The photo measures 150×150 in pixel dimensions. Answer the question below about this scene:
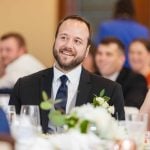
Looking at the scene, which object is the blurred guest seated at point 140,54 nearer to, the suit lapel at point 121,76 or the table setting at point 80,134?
the suit lapel at point 121,76

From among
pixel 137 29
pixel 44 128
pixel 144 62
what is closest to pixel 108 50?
pixel 144 62

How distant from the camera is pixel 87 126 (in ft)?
7.90

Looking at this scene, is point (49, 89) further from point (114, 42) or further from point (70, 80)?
point (114, 42)

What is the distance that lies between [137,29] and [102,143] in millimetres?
4263

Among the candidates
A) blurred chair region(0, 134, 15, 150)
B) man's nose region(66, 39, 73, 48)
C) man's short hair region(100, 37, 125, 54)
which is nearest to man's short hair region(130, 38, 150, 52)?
man's short hair region(100, 37, 125, 54)

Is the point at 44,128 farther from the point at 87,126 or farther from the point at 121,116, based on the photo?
the point at 87,126

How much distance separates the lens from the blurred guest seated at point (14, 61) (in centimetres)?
532

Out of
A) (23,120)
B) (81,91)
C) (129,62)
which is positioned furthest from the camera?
(129,62)

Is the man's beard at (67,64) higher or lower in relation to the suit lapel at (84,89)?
higher

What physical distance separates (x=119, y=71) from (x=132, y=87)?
0.40m

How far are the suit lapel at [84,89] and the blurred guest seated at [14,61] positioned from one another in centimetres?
166

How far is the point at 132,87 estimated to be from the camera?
506 centimetres

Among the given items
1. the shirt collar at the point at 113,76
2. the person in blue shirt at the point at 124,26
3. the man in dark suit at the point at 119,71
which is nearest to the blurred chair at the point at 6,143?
the man in dark suit at the point at 119,71

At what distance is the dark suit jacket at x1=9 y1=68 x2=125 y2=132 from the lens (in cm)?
356
